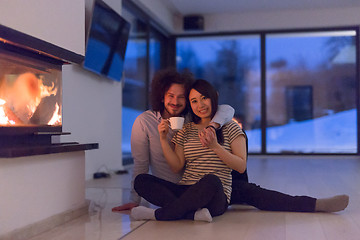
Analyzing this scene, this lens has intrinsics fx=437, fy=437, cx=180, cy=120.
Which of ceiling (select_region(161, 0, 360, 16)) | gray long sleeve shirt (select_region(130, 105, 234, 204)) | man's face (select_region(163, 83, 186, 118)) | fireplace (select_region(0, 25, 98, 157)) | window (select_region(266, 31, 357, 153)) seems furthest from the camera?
window (select_region(266, 31, 357, 153))

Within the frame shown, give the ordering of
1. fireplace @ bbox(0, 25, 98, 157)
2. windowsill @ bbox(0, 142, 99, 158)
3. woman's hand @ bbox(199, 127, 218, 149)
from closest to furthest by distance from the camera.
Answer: windowsill @ bbox(0, 142, 99, 158) < fireplace @ bbox(0, 25, 98, 157) < woman's hand @ bbox(199, 127, 218, 149)

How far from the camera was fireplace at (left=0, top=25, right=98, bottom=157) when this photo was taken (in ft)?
6.34

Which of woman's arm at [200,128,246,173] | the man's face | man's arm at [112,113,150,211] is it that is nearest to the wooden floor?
man's arm at [112,113,150,211]

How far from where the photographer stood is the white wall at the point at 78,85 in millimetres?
1993

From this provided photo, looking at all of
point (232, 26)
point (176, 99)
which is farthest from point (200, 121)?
point (232, 26)

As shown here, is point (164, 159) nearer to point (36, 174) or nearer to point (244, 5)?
point (36, 174)

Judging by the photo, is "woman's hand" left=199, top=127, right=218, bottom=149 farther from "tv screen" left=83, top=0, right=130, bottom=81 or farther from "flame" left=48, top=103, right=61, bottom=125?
"tv screen" left=83, top=0, right=130, bottom=81

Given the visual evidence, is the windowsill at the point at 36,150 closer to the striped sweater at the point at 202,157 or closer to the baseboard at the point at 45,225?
the baseboard at the point at 45,225

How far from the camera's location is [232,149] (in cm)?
231

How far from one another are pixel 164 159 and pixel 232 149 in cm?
49

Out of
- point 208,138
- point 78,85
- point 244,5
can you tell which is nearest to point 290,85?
point 244,5

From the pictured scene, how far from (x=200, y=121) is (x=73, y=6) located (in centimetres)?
94

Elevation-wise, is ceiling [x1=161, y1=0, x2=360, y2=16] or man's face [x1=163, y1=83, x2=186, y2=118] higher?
ceiling [x1=161, y1=0, x2=360, y2=16]

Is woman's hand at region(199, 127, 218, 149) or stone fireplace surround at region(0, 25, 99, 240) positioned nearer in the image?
stone fireplace surround at region(0, 25, 99, 240)
